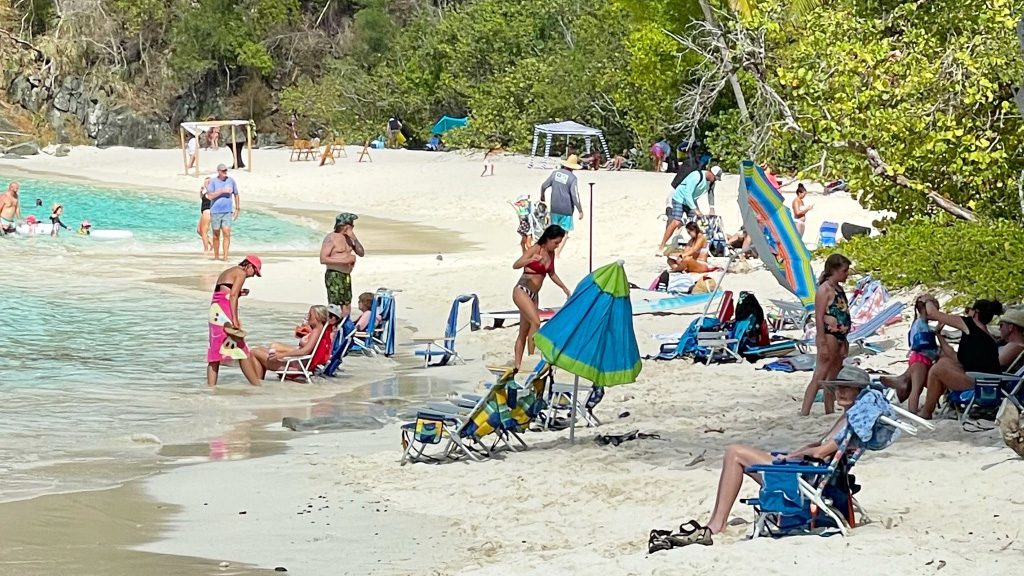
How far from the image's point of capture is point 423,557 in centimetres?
675

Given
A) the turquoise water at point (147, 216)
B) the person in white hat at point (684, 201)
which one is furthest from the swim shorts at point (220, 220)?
the person in white hat at point (684, 201)

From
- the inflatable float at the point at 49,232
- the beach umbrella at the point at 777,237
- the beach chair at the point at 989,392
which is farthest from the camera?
the inflatable float at the point at 49,232

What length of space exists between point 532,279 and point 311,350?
1888 millimetres

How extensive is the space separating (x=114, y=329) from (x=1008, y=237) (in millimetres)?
8854

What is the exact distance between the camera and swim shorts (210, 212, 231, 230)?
20.6 metres

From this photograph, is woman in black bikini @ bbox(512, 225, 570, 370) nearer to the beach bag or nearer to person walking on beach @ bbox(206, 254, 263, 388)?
person walking on beach @ bbox(206, 254, 263, 388)

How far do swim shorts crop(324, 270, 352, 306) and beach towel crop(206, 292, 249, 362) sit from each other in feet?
6.01

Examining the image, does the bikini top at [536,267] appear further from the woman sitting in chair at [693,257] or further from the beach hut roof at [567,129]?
the beach hut roof at [567,129]

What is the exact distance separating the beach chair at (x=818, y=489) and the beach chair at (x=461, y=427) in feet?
8.56

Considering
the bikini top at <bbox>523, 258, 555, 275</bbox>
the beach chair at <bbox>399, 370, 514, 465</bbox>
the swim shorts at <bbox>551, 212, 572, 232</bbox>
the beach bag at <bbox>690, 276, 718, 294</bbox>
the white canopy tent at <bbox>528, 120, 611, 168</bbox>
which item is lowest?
the beach chair at <bbox>399, 370, 514, 465</bbox>

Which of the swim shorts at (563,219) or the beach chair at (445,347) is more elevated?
the swim shorts at (563,219)

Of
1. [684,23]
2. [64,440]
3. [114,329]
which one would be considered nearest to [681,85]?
[684,23]

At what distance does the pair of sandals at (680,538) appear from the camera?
20.4 feet

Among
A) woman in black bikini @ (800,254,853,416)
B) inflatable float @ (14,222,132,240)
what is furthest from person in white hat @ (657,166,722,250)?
woman in black bikini @ (800,254,853,416)
